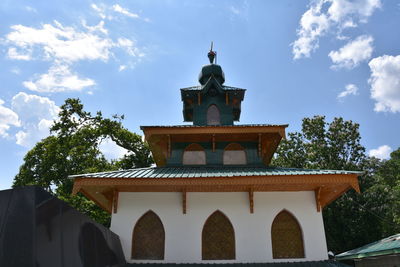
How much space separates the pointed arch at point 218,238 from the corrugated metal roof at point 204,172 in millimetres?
1398

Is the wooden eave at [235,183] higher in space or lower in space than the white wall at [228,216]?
Result: higher

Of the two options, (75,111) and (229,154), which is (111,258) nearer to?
(229,154)

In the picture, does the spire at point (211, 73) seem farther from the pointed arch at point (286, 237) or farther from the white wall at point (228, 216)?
the pointed arch at point (286, 237)

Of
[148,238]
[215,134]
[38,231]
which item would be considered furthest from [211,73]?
[38,231]

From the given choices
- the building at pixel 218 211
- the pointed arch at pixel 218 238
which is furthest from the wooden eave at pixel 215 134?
the pointed arch at pixel 218 238

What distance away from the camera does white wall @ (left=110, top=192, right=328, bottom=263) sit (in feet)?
27.5

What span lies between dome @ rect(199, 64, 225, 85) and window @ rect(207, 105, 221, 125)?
201cm

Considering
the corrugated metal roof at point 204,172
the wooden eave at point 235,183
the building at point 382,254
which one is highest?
the corrugated metal roof at point 204,172

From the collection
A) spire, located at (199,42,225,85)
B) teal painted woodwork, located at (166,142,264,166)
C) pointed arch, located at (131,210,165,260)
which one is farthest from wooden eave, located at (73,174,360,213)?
spire, located at (199,42,225,85)

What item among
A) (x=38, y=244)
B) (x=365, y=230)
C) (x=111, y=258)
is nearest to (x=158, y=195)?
(x=111, y=258)

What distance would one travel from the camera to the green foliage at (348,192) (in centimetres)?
1897

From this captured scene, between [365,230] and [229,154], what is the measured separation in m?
13.9

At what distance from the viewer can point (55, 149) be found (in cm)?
2523

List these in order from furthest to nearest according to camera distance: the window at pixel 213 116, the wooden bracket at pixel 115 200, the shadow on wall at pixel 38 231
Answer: the window at pixel 213 116, the wooden bracket at pixel 115 200, the shadow on wall at pixel 38 231
